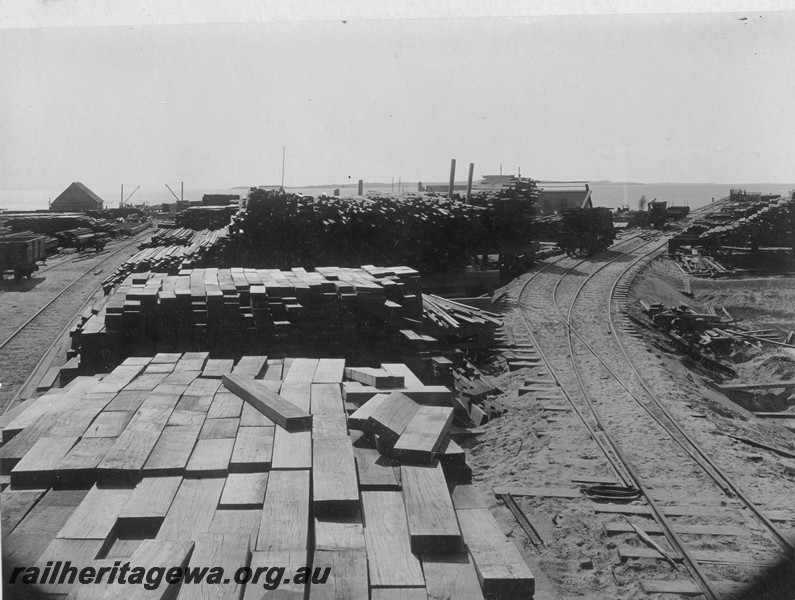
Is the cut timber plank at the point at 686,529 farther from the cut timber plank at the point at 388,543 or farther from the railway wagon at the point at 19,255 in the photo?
the railway wagon at the point at 19,255

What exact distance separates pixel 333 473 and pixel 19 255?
76.6 feet

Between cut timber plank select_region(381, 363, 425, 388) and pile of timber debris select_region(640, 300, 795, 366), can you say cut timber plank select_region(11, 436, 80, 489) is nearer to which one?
cut timber plank select_region(381, 363, 425, 388)

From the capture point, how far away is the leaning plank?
2.44 m

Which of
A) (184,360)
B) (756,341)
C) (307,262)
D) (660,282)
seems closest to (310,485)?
(184,360)

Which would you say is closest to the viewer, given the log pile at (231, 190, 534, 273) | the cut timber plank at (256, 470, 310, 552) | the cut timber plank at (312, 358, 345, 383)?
the cut timber plank at (256, 470, 310, 552)

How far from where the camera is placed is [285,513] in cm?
291

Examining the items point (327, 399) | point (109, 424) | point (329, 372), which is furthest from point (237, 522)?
point (329, 372)

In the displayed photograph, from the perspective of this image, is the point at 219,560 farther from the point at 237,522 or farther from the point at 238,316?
the point at 238,316

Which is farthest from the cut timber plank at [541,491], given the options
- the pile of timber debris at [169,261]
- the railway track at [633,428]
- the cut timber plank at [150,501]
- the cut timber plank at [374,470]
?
the pile of timber debris at [169,261]

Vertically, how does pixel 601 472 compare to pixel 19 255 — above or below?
below

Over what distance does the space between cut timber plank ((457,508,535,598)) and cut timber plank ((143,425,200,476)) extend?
5.00ft

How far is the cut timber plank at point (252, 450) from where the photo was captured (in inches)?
132

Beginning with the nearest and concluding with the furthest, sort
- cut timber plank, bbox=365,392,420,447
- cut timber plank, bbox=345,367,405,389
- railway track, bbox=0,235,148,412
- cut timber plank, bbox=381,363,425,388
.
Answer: cut timber plank, bbox=365,392,420,447, cut timber plank, bbox=345,367,405,389, cut timber plank, bbox=381,363,425,388, railway track, bbox=0,235,148,412

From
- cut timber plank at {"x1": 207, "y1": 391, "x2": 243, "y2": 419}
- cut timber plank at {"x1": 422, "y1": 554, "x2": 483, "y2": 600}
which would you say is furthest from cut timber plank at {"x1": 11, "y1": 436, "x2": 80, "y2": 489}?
cut timber plank at {"x1": 422, "y1": 554, "x2": 483, "y2": 600}
